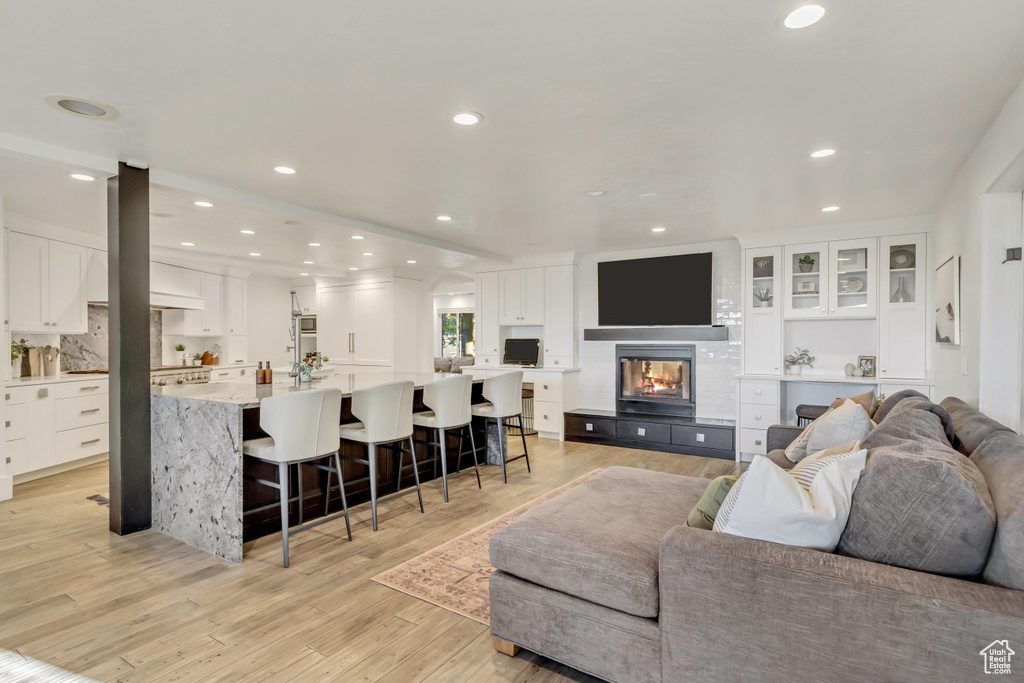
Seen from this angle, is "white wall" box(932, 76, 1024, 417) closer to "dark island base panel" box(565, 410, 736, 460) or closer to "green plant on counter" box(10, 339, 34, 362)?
"dark island base panel" box(565, 410, 736, 460)

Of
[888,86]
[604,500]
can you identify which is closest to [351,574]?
[604,500]

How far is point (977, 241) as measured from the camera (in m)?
2.92

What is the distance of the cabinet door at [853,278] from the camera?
5.02 metres

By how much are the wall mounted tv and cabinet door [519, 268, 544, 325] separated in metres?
0.76

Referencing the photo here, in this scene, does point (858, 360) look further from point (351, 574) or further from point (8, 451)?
point (8, 451)

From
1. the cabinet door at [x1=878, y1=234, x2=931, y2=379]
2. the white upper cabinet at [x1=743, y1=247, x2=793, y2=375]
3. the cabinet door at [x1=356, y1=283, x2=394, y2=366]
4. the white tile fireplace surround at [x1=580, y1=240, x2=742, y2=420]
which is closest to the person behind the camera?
the cabinet door at [x1=878, y1=234, x2=931, y2=379]

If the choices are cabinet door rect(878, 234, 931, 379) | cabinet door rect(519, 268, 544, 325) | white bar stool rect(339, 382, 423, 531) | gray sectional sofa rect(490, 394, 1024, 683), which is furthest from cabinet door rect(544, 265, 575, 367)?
gray sectional sofa rect(490, 394, 1024, 683)

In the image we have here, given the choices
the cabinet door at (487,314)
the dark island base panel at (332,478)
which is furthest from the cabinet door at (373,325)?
the dark island base panel at (332,478)

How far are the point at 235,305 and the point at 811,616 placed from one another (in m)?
8.14

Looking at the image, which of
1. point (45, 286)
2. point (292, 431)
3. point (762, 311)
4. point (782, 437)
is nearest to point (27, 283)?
point (45, 286)

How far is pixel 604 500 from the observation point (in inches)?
98.6

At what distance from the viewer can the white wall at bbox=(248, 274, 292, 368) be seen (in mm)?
8531

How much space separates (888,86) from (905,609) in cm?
217

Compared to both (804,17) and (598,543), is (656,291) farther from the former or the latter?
(598,543)
